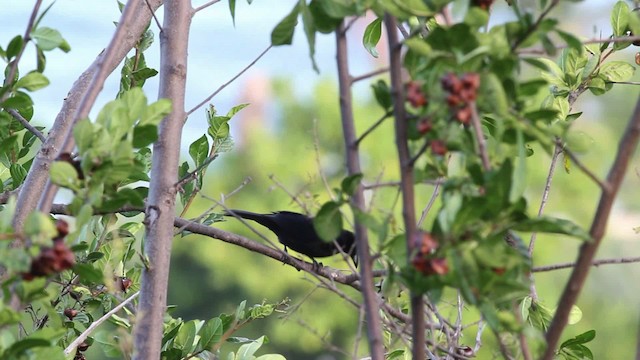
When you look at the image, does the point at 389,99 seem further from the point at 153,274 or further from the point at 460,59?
the point at 153,274

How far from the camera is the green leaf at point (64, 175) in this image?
1069 mm

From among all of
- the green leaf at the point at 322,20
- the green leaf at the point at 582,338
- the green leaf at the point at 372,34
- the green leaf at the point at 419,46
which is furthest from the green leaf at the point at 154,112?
the green leaf at the point at 582,338

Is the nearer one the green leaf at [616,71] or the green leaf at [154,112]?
the green leaf at [154,112]

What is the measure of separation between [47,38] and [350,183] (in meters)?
0.48

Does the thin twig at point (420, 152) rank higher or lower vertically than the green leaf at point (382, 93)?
lower

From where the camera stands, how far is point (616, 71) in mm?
2168

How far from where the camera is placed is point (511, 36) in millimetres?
1029

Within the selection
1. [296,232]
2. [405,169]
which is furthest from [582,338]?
[296,232]

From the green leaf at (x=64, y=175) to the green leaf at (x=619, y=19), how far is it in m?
1.38

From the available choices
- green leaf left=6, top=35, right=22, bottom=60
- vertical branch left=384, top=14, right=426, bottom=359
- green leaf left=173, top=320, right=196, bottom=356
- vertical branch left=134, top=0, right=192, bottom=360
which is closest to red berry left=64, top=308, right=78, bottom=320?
green leaf left=173, top=320, right=196, bottom=356

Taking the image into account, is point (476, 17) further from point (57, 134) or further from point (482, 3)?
point (57, 134)

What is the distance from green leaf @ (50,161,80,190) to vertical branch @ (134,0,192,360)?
555 mm

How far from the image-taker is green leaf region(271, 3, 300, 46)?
115 cm

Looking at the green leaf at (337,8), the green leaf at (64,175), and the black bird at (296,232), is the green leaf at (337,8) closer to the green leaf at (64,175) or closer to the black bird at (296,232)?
the green leaf at (64,175)
